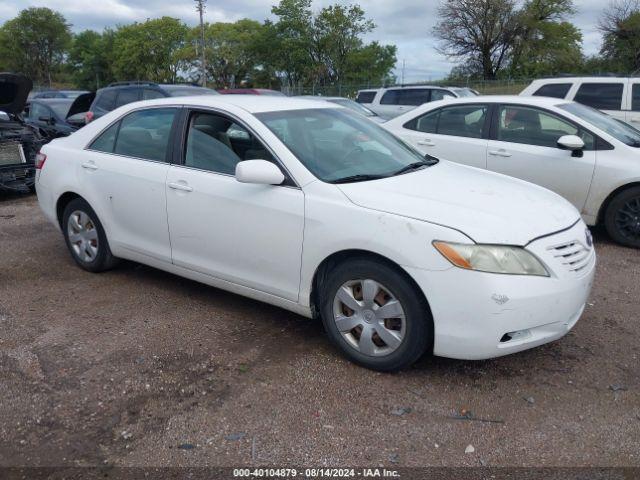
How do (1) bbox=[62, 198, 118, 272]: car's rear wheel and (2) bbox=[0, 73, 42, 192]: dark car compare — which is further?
(2) bbox=[0, 73, 42, 192]: dark car

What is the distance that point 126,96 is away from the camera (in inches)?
462

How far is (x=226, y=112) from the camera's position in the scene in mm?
4223

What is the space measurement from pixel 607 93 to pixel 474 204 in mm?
7729

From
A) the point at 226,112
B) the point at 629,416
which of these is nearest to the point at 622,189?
the point at 629,416

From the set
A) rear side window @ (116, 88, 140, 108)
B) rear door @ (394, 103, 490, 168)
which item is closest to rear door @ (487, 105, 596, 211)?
rear door @ (394, 103, 490, 168)

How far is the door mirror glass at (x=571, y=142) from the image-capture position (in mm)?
6082

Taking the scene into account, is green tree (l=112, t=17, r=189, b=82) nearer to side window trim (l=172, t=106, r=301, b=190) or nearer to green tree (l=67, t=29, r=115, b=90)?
green tree (l=67, t=29, r=115, b=90)

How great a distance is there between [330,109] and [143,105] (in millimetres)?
1521

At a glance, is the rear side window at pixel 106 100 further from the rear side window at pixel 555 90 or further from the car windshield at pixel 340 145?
the car windshield at pixel 340 145

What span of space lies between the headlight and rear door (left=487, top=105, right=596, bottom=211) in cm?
347

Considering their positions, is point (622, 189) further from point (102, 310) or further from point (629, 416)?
point (102, 310)

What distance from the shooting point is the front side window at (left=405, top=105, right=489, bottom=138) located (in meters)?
6.96

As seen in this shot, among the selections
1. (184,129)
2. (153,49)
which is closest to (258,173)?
(184,129)

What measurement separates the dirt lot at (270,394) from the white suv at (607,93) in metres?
6.17
